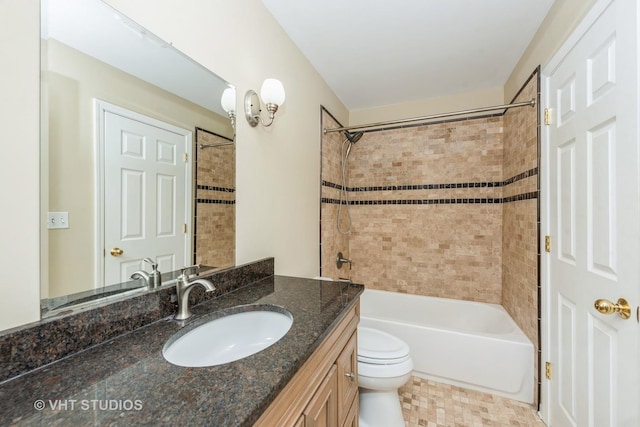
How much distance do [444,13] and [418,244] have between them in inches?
74.9

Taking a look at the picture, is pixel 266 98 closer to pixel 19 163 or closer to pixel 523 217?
pixel 19 163

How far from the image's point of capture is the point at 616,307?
963 millimetres

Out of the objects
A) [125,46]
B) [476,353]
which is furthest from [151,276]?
[476,353]

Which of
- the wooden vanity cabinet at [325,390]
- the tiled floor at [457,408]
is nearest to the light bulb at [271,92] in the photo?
the wooden vanity cabinet at [325,390]

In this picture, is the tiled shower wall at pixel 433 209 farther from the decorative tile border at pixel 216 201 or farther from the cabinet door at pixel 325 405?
the cabinet door at pixel 325 405

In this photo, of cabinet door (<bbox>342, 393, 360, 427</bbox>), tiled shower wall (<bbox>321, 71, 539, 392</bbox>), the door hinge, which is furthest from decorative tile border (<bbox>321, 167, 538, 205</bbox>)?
cabinet door (<bbox>342, 393, 360, 427</bbox>)

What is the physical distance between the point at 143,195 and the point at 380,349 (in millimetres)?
1438

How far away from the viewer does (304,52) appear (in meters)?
1.98

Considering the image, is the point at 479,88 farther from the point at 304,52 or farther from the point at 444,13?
the point at 304,52

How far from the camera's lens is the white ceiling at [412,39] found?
1.54 m

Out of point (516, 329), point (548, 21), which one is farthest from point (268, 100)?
point (516, 329)

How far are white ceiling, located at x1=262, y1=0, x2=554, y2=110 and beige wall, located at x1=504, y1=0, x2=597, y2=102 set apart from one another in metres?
0.05

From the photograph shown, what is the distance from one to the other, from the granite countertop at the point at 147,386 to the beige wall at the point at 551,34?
1834mm

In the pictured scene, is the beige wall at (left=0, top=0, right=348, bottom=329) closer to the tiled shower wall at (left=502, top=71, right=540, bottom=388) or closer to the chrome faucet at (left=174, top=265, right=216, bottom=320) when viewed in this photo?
the chrome faucet at (left=174, top=265, right=216, bottom=320)
